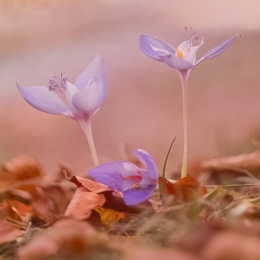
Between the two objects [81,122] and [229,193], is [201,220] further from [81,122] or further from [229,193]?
[81,122]

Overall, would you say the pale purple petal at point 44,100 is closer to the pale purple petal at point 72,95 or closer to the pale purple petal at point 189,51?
the pale purple petal at point 72,95

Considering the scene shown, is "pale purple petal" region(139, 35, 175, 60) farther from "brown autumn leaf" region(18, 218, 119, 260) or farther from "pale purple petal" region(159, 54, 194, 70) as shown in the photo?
"brown autumn leaf" region(18, 218, 119, 260)

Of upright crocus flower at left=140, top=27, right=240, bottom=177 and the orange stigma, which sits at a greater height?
upright crocus flower at left=140, top=27, right=240, bottom=177

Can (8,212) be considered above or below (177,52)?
below

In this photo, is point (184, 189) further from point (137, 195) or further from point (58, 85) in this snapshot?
point (58, 85)

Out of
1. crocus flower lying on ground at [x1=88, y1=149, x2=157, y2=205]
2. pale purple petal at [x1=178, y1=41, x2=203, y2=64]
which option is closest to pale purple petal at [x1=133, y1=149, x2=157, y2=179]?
crocus flower lying on ground at [x1=88, y1=149, x2=157, y2=205]

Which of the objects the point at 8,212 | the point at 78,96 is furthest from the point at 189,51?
the point at 8,212
